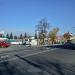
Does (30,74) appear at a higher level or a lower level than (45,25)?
lower

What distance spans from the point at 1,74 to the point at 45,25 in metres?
104

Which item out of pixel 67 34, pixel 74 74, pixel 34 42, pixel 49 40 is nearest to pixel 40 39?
pixel 34 42

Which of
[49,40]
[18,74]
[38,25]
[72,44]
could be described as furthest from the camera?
[49,40]

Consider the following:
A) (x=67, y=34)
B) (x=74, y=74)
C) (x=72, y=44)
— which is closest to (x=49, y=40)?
(x=67, y=34)

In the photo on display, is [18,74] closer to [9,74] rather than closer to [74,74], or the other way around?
[9,74]

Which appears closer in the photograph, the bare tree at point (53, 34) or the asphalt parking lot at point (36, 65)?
the asphalt parking lot at point (36, 65)

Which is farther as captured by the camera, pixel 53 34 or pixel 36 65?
pixel 53 34

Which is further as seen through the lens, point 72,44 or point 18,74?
point 72,44

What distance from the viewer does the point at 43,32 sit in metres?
118

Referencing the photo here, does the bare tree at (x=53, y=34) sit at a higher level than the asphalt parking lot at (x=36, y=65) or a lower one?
higher

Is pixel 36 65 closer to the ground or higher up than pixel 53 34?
closer to the ground

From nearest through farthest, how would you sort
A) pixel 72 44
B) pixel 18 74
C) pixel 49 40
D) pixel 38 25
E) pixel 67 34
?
pixel 18 74
pixel 72 44
pixel 38 25
pixel 49 40
pixel 67 34

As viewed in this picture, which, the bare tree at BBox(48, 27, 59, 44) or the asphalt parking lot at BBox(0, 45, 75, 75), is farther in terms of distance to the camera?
the bare tree at BBox(48, 27, 59, 44)

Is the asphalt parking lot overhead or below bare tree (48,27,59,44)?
below
